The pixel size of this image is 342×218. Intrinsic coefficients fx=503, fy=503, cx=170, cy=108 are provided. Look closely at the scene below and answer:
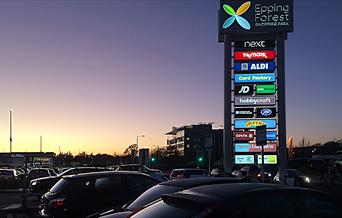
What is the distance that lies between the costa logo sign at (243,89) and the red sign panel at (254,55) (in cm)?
172

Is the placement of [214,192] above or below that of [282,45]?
below

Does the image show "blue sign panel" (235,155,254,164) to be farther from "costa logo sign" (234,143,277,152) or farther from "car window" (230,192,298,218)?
"car window" (230,192,298,218)

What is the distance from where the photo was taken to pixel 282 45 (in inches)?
1218

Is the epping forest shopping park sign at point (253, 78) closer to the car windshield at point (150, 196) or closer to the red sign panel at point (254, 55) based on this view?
the red sign panel at point (254, 55)

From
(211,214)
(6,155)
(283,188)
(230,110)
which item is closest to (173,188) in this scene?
(283,188)

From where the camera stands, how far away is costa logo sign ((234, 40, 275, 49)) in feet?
103

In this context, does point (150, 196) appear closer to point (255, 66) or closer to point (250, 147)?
point (250, 147)

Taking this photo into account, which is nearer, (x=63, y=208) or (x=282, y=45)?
(x=63, y=208)

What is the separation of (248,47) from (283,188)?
26203 mm

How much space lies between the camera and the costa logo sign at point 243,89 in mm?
30703

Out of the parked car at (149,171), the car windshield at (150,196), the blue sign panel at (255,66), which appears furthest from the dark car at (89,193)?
the blue sign panel at (255,66)

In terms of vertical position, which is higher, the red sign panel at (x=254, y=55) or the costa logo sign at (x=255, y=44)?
the costa logo sign at (x=255, y=44)

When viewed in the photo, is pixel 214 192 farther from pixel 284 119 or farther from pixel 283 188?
pixel 284 119

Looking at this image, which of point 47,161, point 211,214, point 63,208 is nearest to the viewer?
point 211,214
